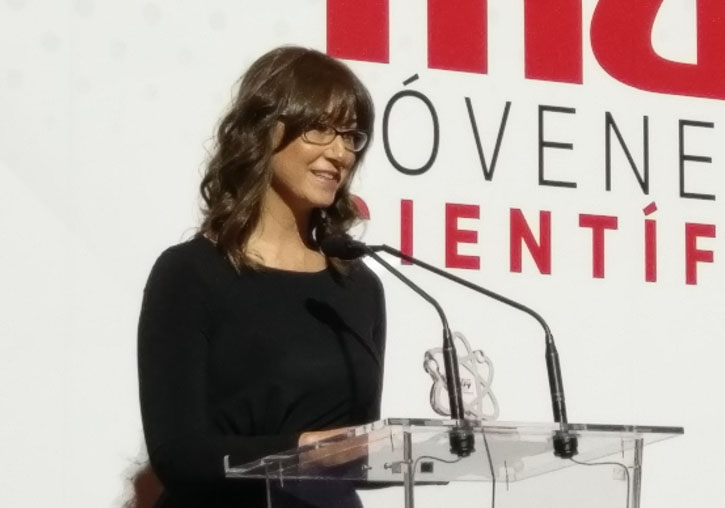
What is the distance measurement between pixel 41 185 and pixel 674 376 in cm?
152

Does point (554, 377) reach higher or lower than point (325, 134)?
lower

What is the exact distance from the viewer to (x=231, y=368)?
8.14ft

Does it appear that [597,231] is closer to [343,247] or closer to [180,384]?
[343,247]

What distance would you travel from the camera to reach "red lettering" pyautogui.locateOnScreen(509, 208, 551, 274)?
3490 millimetres

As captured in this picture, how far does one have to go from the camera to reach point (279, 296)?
8.48 ft

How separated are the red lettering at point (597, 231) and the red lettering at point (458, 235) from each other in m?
0.28

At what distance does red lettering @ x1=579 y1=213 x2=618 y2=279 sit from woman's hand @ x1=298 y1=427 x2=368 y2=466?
147 cm

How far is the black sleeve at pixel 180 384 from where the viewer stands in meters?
2.31

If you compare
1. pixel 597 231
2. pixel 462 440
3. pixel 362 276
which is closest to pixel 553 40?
pixel 597 231

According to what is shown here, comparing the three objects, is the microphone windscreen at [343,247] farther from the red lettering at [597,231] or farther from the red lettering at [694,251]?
the red lettering at [694,251]

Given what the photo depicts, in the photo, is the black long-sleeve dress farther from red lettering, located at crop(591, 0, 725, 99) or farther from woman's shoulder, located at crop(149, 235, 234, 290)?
red lettering, located at crop(591, 0, 725, 99)

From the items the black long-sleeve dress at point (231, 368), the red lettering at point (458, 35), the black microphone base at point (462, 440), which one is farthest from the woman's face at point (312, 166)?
the red lettering at point (458, 35)

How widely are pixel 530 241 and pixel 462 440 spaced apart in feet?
4.71

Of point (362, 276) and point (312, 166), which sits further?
point (362, 276)
